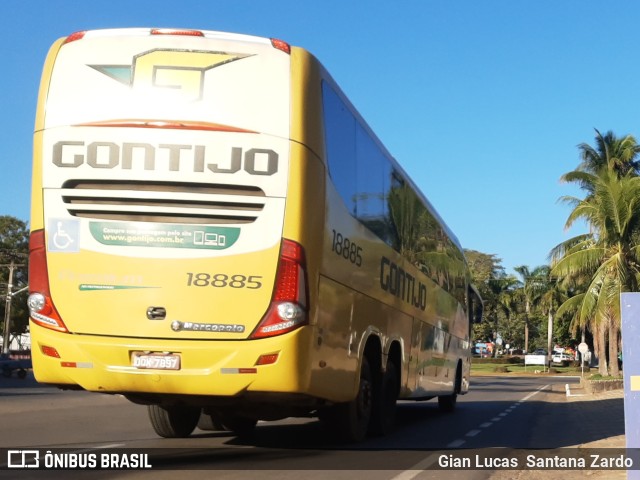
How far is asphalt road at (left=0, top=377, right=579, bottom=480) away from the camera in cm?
860

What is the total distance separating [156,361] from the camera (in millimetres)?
8289

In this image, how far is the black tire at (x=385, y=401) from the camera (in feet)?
38.4

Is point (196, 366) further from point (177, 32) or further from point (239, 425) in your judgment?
point (239, 425)

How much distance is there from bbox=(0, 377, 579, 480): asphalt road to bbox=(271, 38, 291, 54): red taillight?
4.08m

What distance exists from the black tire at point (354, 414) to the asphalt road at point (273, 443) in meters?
0.20

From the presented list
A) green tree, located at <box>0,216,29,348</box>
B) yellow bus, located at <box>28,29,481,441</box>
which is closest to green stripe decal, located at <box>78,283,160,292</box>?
yellow bus, located at <box>28,29,481,441</box>

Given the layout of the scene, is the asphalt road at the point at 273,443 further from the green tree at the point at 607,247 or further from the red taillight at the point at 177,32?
the green tree at the point at 607,247

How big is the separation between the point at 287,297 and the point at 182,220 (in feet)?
3.98

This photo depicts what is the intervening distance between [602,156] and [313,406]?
38285 mm

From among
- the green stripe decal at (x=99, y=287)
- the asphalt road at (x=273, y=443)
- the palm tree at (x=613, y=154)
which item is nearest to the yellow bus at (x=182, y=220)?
the green stripe decal at (x=99, y=287)

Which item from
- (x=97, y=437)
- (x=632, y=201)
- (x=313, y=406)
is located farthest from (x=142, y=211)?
(x=632, y=201)

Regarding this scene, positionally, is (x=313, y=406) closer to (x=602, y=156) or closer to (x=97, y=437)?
(x=97, y=437)

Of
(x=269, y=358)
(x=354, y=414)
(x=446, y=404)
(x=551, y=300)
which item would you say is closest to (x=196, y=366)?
(x=269, y=358)

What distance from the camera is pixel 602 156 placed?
44656mm
